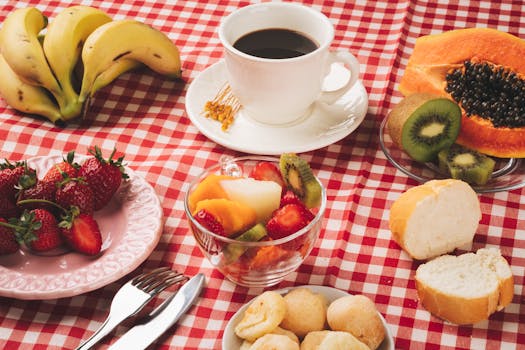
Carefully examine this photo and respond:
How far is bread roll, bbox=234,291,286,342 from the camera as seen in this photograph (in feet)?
3.14

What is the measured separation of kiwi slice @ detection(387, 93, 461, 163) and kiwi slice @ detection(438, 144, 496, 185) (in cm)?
2

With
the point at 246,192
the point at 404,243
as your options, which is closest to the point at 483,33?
the point at 404,243

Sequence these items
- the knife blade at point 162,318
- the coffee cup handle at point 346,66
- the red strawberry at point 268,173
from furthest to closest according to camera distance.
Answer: the coffee cup handle at point 346,66
the red strawberry at point 268,173
the knife blade at point 162,318

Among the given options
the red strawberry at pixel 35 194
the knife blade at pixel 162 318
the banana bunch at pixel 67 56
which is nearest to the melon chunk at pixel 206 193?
the knife blade at pixel 162 318

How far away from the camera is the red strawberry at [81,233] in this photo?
1103 mm

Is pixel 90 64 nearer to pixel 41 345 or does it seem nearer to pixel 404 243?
pixel 41 345

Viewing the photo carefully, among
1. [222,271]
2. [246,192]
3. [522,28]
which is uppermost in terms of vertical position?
[246,192]

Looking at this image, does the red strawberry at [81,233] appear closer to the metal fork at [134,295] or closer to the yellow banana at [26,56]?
the metal fork at [134,295]

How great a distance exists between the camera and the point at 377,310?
1.06 meters

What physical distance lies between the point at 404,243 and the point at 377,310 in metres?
0.13

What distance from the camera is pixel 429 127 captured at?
130 cm

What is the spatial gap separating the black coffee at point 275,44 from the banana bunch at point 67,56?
0.72ft

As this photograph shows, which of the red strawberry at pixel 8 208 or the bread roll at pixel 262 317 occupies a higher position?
the red strawberry at pixel 8 208

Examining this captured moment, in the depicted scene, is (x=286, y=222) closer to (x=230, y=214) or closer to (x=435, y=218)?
(x=230, y=214)
